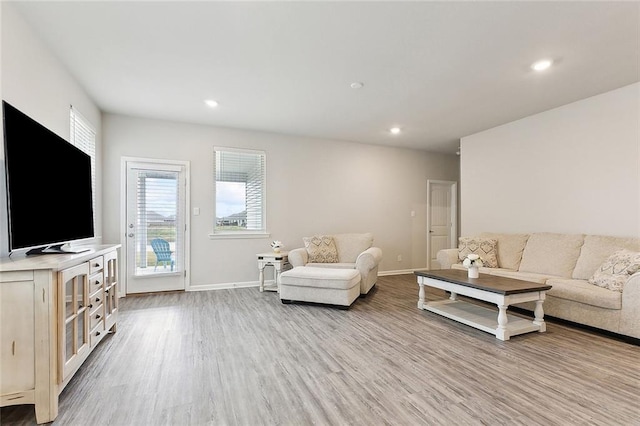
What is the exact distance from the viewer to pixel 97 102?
3914 millimetres

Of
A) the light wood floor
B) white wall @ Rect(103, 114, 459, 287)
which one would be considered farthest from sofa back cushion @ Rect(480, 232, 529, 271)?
white wall @ Rect(103, 114, 459, 287)

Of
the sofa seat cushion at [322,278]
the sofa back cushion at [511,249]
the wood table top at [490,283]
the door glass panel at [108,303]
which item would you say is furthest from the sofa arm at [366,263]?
the door glass panel at [108,303]

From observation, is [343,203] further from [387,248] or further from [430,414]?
[430,414]

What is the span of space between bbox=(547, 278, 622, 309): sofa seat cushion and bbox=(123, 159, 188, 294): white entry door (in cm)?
485

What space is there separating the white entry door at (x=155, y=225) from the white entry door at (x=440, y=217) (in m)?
4.88

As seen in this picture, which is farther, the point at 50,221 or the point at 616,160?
the point at 616,160

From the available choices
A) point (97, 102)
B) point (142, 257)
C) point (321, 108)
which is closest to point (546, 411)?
point (321, 108)

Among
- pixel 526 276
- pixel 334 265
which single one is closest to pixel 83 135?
pixel 334 265

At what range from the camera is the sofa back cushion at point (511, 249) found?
425cm

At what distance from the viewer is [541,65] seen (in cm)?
291

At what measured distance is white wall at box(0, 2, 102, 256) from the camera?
2059mm

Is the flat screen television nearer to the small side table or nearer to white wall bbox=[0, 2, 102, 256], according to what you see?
white wall bbox=[0, 2, 102, 256]

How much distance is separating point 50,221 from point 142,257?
2.49 metres

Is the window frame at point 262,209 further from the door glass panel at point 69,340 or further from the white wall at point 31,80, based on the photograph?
the door glass panel at point 69,340
